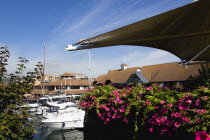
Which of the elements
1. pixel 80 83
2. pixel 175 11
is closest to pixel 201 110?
pixel 175 11

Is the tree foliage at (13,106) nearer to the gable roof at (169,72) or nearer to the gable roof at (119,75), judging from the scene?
the gable roof at (169,72)

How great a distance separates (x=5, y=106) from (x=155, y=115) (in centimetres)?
317

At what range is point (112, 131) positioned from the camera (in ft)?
13.1

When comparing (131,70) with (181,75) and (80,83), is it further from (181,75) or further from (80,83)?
(80,83)

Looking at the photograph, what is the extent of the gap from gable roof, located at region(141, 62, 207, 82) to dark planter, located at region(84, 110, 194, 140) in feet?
89.5

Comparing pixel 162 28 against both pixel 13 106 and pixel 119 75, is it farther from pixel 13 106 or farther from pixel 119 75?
pixel 119 75

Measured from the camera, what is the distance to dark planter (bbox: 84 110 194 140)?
10.0 feet

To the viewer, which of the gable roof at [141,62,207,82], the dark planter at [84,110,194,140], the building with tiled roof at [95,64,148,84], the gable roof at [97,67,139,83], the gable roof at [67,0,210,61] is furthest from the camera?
the gable roof at [97,67,139,83]

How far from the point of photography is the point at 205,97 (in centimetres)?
275

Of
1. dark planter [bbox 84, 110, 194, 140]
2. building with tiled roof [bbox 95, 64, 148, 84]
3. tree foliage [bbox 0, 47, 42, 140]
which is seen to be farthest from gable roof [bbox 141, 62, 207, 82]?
tree foliage [bbox 0, 47, 42, 140]

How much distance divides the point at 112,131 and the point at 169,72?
103 feet

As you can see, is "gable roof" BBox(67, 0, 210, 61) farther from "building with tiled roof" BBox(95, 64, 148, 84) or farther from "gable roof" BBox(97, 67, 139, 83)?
"gable roof" BBox(97, 67, 139, 83)

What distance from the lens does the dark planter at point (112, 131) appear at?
120 inches

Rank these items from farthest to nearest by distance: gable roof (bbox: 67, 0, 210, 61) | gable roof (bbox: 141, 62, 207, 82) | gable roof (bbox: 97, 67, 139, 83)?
gable roof (bbox: 97, 67, 139, 83), gable roof (bbox: 141, 62, 207, 82), gable roof (bbox: 67, 0, 210, 61)
